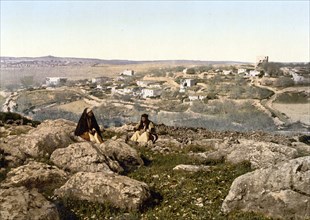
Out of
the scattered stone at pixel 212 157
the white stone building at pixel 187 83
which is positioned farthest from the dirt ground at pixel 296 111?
the scattered stone at pixel 212 157

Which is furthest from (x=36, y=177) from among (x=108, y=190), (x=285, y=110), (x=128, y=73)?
(x=128, y=73)

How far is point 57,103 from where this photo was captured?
10712 centimetres

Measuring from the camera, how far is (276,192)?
39.6 ft

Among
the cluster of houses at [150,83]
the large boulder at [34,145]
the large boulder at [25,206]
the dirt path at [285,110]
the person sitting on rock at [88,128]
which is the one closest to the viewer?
the large boulder at [25,206]

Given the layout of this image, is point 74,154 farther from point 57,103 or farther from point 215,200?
point 57,103

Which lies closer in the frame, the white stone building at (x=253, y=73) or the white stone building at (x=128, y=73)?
the white stone building at (x=253, y=73)

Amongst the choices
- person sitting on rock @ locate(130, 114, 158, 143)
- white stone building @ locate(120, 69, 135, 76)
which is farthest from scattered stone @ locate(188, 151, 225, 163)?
white stone building @ locate(120, 69, 135, 76)

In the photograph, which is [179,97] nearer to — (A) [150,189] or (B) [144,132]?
(B) [144,132]

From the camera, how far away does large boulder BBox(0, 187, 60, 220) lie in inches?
419

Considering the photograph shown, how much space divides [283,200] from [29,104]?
96.2 m

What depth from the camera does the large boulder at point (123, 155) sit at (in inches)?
738

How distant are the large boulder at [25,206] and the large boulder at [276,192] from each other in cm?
421

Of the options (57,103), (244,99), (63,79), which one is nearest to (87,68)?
(63,79)

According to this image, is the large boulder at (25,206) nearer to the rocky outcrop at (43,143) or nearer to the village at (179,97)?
the rocky outcrop at (43,143)
